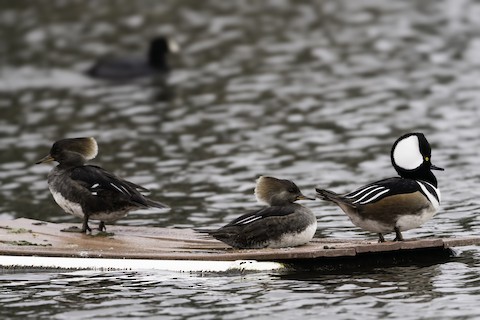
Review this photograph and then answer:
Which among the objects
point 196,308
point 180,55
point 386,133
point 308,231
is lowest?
point 196,308

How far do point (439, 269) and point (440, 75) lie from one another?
1059 cm

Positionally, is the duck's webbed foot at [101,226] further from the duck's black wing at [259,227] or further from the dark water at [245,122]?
the duck's black wing at [259,227]

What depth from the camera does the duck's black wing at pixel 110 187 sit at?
32.6 ft

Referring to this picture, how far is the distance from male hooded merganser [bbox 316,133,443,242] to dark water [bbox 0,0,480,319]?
0.45 m

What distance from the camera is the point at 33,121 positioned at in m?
17.8

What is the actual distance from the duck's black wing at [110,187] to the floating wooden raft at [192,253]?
1.12 feet

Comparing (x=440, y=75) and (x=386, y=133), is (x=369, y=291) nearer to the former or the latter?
(x=386, y=133)

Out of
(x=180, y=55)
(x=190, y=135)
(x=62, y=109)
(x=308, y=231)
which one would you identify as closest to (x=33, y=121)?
(x=62, y=109)

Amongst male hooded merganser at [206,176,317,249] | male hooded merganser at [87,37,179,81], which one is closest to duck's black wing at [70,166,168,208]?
male hooded merganser at [206,176,317,249]

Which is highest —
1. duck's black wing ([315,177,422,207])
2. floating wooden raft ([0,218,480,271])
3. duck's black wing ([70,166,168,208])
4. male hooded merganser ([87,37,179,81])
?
male hooded merganser ([87,37,179,81])

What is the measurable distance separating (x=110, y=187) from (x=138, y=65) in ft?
38.7

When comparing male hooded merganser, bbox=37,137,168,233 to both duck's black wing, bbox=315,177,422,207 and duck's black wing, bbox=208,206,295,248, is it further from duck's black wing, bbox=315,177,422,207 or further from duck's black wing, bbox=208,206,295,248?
duck's black wing, bbox=315,177,422,207

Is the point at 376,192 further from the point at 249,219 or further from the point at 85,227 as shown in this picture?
the point at 85,227

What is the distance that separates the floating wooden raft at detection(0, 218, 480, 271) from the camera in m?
9.18
